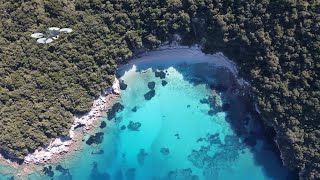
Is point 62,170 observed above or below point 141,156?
below

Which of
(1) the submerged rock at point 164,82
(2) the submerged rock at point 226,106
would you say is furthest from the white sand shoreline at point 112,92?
(2) the submerged rock at point 226,106

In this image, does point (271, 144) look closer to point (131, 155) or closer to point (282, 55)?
point (282, 55)

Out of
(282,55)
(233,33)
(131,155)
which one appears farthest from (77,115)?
(282,55)

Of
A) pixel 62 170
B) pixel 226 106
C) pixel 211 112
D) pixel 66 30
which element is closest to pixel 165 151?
pixel 211 112

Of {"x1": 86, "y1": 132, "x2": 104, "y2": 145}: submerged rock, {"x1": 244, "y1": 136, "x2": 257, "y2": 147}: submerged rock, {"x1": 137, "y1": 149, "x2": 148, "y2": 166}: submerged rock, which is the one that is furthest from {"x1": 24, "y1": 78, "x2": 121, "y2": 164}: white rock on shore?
{"x1": 244, "y1": 136, "x2": 257, "y2": 147}: submerged rock

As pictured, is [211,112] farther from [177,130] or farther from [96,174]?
[96,174]

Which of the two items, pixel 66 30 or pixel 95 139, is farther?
pixel 95 139
